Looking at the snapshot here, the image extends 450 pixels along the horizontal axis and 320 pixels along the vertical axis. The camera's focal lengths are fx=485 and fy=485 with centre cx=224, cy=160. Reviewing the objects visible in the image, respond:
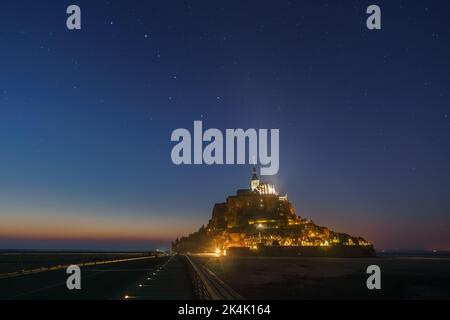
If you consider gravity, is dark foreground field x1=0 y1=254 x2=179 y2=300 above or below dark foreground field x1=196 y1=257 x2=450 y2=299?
above

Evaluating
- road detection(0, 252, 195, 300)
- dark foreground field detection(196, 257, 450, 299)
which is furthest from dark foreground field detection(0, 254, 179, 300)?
dark foreground field detection(196, 257, 450, 299)

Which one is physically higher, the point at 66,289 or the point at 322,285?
the point at 66,289

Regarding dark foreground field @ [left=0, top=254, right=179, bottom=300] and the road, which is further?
dark foreground field @ [left=0, top=254, right=179, bottom=300]

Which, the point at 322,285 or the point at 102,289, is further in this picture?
the point at 322,285

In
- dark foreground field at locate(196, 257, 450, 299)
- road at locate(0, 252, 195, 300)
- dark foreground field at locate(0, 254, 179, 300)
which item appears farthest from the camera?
dark foreground field at locate(196, 257, 450, 299)

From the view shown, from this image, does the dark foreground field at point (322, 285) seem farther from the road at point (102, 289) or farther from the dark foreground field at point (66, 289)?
the dark foreground field at point (66, 289)

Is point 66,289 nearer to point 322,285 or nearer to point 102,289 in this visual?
point 102,289

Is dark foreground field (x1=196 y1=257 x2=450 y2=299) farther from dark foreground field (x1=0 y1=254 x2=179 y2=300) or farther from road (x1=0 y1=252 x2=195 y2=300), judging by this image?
dark foreground field (x1=0 y1=254 x2=179 y2=300)

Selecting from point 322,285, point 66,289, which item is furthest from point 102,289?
point 322,285

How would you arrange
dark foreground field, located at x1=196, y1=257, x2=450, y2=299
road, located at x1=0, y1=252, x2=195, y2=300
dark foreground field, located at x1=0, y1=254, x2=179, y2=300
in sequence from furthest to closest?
dark foreground field, located at x1=196, y1=257, x2=450, y2=299
dark foreground field, located at x1=0, y1=254, x2=179, y2=300
road, located at x1=0, y1=252, x2=195, y2=300

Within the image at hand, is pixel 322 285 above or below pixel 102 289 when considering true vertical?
below
